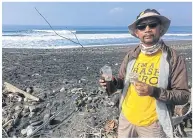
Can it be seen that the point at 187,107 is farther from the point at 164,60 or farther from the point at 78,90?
the point at 164,60

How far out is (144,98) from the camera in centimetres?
308

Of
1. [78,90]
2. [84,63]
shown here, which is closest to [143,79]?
[78,90]

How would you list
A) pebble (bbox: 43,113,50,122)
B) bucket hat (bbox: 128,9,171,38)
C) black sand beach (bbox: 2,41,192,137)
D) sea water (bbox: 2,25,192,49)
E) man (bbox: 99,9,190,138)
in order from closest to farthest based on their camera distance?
man (bbox: 99,9,190,138)
bucket hat (bbox: 128,9,171,38)
black sand beach (bbox: 2,41,192,137)
pebble (bbox: 43,113,50,122)
sea water (bbox: 2,25,192,49)

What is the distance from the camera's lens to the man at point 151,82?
294 centimetres

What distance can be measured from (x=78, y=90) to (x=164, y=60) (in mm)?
5185

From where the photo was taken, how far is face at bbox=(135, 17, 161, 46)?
303 centimetres

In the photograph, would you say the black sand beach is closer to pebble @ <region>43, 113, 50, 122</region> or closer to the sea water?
pebble @ <region>43, 113, 50, 122</region>

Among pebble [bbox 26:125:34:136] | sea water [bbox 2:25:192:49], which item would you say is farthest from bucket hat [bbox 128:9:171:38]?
sea water [bbox 2:25:192:49]

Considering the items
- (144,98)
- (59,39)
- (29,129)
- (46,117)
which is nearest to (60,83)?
(46,117)

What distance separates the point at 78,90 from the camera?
8055 millimetres

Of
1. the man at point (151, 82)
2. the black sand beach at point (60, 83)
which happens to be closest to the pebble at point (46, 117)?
the black sand beach at point (60, 83)

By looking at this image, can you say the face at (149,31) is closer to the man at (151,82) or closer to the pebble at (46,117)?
the man at (151,82)

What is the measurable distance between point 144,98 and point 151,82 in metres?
0.15

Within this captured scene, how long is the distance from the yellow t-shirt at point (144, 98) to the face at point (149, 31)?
0.41ft
